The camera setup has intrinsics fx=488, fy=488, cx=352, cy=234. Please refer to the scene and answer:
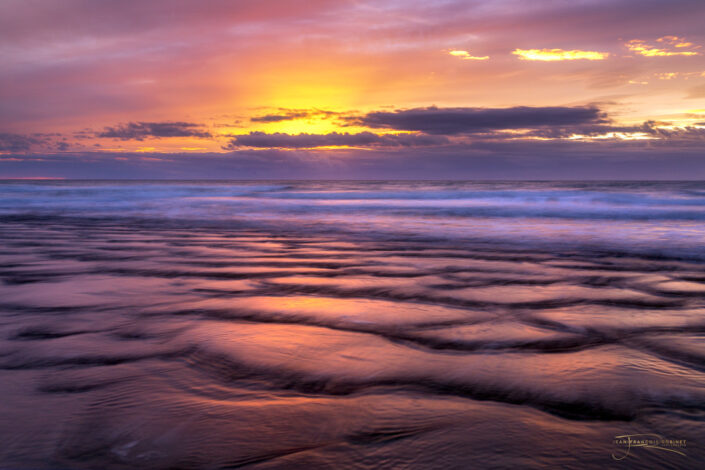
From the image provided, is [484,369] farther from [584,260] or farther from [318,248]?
[318,248]

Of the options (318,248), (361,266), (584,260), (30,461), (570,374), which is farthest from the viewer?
(318,248)

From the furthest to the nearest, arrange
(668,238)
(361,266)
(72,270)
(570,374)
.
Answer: (668,238)
(361,266)
(72,270)
(570,374)

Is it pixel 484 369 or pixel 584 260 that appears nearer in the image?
pixel 484 369

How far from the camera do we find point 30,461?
3.98 ft

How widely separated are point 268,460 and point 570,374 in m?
1.10

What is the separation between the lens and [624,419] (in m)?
1.42

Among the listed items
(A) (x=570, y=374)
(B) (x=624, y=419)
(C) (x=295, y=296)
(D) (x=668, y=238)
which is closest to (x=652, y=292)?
(A) (x=570, y=374)

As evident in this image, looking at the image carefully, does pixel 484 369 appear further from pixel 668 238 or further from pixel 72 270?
pixel 668 238

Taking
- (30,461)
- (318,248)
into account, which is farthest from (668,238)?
(30,461)

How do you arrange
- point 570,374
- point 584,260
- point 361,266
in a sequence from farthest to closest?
point 584,260 < point 361,266 < point 570,374

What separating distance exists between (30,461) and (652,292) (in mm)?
3332

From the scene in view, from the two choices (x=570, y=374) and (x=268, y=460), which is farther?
(x=570, y=374)

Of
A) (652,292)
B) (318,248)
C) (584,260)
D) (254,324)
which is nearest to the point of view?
(254,324)

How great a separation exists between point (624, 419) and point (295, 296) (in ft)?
6.18
